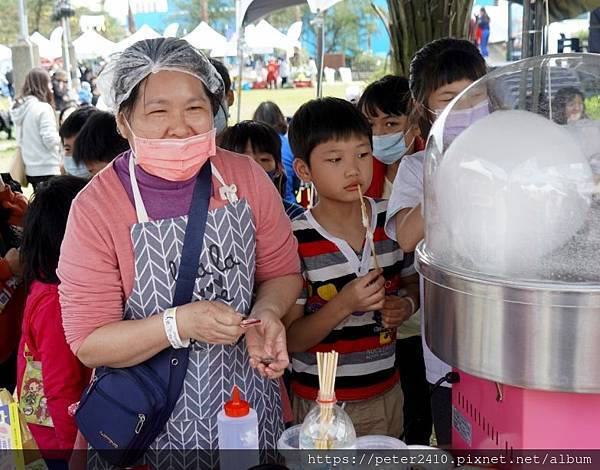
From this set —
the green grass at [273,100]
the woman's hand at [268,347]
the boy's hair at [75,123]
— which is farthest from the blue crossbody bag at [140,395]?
the green grass at [273,100]

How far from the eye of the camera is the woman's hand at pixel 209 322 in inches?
52.3

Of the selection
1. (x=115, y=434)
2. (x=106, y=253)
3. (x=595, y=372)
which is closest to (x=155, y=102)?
(x=106, y=253)

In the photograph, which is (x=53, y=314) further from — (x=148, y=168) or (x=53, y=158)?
(x=53, y=158)

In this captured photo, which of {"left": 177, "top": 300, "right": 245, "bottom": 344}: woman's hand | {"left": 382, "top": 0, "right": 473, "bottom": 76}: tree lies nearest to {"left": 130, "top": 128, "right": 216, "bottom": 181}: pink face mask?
{"left": 177, "top": 300, "right": 245, "bottom": 344}: woman's hand

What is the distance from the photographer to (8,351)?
2.43 meters

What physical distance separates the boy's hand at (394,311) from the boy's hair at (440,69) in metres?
0.45

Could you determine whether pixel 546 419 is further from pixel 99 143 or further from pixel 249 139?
pixel 249 139

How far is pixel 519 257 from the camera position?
987 mm

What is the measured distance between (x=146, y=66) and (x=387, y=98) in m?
1.56

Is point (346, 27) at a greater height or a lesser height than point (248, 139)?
greater

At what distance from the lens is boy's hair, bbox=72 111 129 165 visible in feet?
7.93

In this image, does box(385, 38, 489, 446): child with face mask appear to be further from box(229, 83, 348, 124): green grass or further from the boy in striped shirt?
box(229, 83, 348, 124): green grass

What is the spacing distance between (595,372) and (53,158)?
229 inches

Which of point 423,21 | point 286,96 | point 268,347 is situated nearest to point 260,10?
point 423,21
